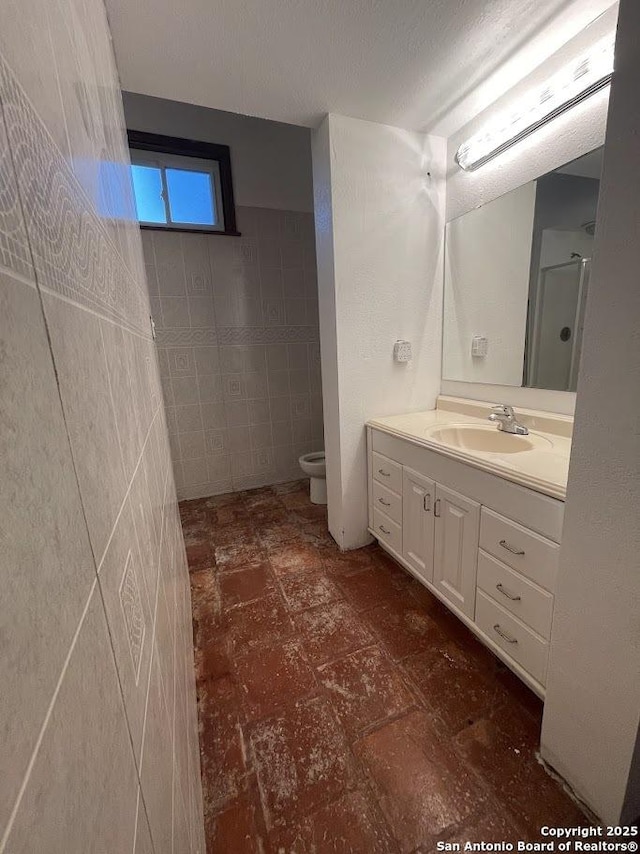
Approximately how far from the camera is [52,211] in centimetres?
35

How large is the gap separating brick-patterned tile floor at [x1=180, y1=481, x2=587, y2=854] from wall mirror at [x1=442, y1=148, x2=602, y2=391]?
4.00 ft

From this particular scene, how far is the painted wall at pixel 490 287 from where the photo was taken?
1.61m

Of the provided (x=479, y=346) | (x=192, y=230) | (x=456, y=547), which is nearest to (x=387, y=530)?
(x=456, y=547)

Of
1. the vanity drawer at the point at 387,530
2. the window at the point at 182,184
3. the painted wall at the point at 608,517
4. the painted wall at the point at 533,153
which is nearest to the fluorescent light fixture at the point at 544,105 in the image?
the painted wall at the point at 533,153

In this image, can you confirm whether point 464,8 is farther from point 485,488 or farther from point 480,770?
point 480,770

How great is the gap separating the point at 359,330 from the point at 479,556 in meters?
1.19

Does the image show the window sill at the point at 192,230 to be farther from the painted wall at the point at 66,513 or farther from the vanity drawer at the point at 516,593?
the vanity drawer at the point at 516,593

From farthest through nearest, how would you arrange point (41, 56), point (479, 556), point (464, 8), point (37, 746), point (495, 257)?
point (495, 257) → point (479, 556) → point (464, 8) → point (41, 56) → point (37, 746)

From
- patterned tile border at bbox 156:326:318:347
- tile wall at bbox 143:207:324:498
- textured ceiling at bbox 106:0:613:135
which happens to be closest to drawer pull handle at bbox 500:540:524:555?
textured ceiling at bbox 106:0:613:135

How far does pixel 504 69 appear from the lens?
1396 millimetres

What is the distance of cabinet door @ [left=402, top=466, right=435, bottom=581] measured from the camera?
1522 millimetres

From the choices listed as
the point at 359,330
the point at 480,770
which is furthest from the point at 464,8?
the point at 480,770

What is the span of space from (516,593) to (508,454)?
0.48m

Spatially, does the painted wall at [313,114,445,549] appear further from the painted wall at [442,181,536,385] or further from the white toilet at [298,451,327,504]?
the white toilet at [298,451,327,504]
